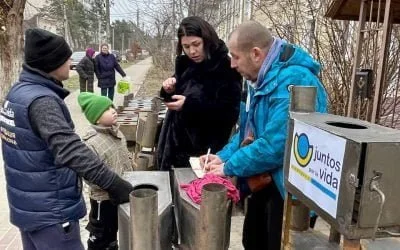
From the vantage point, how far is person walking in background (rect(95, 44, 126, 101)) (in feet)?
37.5

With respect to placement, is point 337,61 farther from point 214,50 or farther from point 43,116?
point 43,116

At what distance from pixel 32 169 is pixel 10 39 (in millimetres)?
8679

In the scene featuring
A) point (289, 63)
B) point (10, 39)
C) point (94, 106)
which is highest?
point (10, 39)

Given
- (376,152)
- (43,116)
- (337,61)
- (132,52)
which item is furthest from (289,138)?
(132,52)

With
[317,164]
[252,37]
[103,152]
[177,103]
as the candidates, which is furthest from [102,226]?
[317,164]

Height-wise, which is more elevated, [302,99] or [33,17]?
[33,17]

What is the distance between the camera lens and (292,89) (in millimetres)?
1669

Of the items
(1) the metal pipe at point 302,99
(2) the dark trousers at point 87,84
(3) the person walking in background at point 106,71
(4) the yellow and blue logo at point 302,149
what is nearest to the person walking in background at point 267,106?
(1) the metal pipe at point 302,99

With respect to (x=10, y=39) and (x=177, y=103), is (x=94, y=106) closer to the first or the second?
(x=177, y=103)

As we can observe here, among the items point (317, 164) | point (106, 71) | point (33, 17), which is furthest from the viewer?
point (33, 17)

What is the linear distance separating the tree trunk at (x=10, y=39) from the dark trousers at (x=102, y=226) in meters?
7.83

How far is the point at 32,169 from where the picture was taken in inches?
82.2

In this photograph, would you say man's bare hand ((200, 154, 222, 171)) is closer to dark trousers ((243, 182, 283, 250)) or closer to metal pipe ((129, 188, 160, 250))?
dark trousers ((243, 182, 283, 250))

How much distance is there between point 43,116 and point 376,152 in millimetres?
1468
